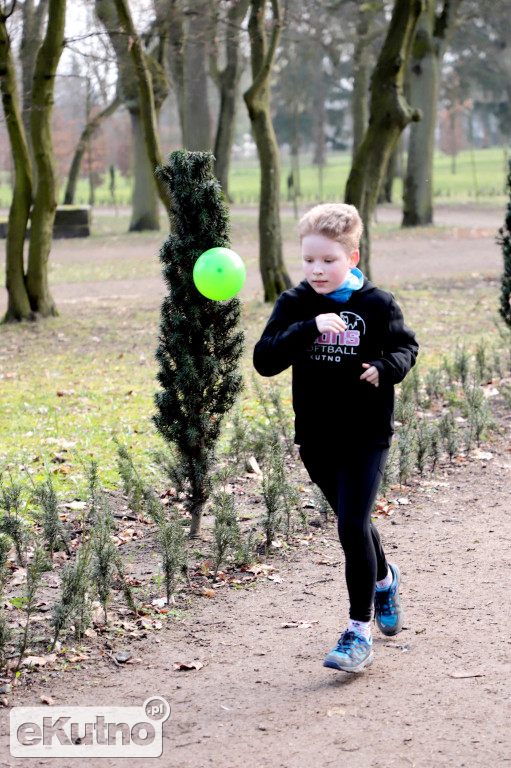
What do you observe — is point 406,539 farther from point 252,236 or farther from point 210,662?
point 252,236

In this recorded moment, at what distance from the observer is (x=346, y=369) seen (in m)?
3.68

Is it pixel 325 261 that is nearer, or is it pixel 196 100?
pixel 325 261

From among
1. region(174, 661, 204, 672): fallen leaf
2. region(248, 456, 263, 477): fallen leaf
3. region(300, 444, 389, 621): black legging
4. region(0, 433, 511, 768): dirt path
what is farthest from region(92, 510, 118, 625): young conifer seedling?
region(248, 456, 263, 477): fallen leaf

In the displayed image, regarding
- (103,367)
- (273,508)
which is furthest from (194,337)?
(103,367)

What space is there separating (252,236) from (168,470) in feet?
77.3

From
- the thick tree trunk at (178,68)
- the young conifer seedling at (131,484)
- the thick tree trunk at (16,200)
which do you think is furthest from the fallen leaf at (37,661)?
the thick tree trunk at (178,68)

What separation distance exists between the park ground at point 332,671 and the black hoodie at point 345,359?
0.94 m

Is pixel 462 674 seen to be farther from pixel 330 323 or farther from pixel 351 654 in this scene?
pixel 330 323

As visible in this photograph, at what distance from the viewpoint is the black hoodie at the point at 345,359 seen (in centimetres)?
366

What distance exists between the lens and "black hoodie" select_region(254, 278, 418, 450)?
366 cm

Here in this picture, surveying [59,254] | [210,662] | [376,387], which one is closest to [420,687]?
[210,662]

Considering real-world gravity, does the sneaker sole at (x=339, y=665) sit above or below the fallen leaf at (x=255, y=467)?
above

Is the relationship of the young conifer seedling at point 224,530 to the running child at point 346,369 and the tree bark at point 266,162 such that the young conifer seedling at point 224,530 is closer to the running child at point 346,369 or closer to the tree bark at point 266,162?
the running child at point 346,369

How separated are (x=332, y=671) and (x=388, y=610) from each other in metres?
0.41
